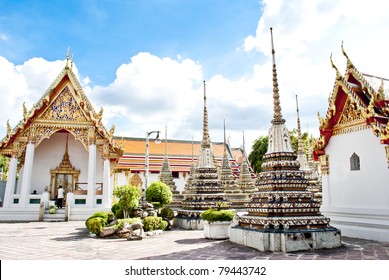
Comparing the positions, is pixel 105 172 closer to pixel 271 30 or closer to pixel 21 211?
pixel 21 211

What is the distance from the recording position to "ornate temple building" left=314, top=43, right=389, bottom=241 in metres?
8.48

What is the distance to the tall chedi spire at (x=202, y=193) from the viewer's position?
39.3ft

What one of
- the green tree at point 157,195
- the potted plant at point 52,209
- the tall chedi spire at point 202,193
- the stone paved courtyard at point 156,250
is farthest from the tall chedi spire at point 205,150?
the potted plant at point 52,209

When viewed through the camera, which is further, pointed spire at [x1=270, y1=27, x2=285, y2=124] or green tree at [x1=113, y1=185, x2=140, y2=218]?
green tree at [x1=113, y1=185, x2=140, y2=218]

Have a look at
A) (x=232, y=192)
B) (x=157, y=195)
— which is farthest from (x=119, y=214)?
(x=232, y=192)

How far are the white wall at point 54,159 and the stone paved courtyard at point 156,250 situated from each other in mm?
9451

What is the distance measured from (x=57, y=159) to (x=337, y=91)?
16.0 metres

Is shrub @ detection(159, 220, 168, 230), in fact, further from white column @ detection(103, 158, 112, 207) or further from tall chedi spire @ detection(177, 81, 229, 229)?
white column @ detection(103, 158, 112, 207)

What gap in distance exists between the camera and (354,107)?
942 cm

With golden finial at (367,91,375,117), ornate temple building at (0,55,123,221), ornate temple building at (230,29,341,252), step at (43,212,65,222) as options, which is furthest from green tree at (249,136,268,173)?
ornate temple building at (230,29,341,252)

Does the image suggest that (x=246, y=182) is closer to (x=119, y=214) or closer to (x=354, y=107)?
(x=119, y=214)

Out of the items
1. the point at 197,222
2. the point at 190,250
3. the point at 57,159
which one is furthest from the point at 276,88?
the point at 57,159

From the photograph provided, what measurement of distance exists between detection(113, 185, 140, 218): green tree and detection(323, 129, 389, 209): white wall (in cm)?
680

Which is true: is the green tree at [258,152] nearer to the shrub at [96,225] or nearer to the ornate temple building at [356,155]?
the ornate temple building at [356,155]
